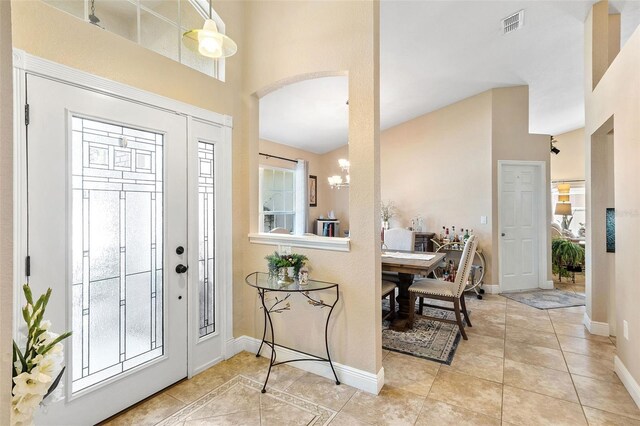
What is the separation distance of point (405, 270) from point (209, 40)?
8.79 feet

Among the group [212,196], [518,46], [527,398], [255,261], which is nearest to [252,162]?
[212,196]

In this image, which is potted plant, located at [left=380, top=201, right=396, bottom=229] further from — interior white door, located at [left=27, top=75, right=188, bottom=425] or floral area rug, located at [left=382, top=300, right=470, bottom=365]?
interior white door, located at [left=27, top=75, right=188, bottom=425]

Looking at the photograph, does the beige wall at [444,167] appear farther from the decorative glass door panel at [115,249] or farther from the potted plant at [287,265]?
the decorative glass door panel at [115,249]

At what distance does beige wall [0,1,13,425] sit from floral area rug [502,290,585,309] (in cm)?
519

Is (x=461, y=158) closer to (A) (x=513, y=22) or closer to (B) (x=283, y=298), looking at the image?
(A) (x=513, y=22)

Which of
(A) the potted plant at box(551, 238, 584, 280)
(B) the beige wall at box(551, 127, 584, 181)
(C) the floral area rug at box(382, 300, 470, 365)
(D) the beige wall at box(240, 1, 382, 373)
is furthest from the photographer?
(B) the beige wall at box(551, 127, 584, 181)

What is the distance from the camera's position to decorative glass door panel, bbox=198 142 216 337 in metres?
2.54

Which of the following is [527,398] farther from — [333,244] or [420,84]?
[420,84]

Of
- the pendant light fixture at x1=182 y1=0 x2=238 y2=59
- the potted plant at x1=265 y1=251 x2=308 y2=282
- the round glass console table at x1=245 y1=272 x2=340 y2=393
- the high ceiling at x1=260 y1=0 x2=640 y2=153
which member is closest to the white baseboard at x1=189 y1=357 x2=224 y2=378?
the round glass console table at x1=245 y1=272 x2=340 y2=393

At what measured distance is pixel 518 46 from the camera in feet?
12.0

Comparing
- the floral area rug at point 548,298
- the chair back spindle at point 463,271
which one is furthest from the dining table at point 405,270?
the floral area rug at point 548,298

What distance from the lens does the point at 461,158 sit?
5.25m

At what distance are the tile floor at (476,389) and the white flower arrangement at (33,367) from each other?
4.65 feet

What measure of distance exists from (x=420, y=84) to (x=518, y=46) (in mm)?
1223
